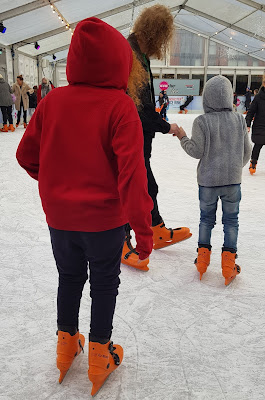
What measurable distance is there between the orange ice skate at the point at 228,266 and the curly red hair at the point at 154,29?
1.03 m

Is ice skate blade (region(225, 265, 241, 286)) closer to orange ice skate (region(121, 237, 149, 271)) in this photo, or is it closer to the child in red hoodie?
orange ice skate (region(121, 237, 149, 271))

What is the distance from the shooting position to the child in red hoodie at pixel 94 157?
91 centimetres

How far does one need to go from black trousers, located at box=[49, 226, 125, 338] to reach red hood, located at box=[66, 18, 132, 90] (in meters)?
0.40

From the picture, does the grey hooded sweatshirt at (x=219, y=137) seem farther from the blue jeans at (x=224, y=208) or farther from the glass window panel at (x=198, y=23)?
the glass window panel at (x=198, y=23)

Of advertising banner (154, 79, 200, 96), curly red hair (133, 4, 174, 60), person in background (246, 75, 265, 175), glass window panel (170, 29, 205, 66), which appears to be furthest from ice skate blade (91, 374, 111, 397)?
glass window panel (170, 29, 205, 66)

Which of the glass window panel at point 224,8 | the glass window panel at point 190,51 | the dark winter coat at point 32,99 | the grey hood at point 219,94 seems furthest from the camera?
the glass window panel at point 190,51

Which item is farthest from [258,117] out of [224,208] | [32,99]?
[32,99]

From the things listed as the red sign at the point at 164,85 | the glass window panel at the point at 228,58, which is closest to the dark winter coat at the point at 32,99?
the red sign at the point at 164,85

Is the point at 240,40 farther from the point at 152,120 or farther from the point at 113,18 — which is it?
the point at 152,120

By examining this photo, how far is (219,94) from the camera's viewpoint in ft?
5.43

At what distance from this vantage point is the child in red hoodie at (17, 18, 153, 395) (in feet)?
2.99

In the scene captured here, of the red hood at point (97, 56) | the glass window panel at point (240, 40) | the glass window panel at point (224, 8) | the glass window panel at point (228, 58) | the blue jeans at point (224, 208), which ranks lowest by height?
the blue jeans at point (224, 208)

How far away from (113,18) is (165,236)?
14153mm

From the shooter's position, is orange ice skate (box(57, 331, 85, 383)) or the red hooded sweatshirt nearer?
the red hooded sweatshirt
